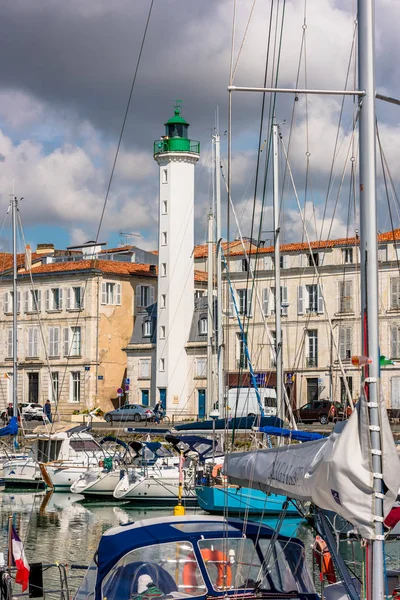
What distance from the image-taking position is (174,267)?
65.9m

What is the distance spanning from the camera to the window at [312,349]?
6531 cm

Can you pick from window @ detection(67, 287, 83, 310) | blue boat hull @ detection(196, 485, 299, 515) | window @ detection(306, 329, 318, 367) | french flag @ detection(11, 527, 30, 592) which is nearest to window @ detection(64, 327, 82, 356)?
window @ detection(67, 287, 83, 310)

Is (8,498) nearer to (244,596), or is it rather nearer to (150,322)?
(244,596)

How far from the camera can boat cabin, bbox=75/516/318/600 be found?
957cm

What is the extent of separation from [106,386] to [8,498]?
34.7 metres

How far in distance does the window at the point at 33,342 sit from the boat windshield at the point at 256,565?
221 feet

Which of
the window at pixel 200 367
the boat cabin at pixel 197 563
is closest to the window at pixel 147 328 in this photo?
the window at pixel 200 367

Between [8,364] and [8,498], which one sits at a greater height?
[8,364]

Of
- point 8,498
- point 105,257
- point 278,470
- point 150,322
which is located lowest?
point 8,498

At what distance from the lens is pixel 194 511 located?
31547 mm

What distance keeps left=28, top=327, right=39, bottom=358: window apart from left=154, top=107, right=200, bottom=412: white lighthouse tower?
13.1 m

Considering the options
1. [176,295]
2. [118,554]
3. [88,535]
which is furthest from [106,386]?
[118,554]

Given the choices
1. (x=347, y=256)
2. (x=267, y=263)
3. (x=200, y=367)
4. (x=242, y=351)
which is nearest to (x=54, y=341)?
(x=200, y=367)

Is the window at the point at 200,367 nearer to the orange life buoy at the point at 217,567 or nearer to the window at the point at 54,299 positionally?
the window at the point at 54,299
